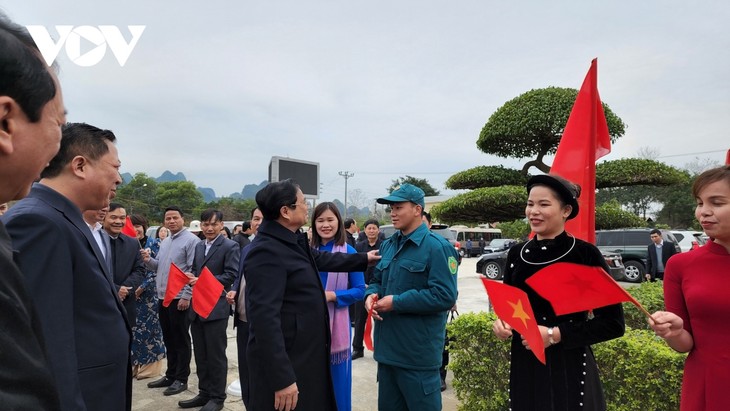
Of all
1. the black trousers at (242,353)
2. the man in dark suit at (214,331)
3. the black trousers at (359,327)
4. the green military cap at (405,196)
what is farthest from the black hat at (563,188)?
the black trousers at (359,327)

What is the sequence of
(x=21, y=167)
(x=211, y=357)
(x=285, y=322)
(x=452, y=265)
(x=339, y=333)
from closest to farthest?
(x=21, y=167) → (x=285, y=322) → (x=452, y=265) → (x=339, y=333) → (x=211, y=357)

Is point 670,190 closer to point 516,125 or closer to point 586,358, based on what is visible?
point 516,125

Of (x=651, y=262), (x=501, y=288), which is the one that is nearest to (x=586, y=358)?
(x=501, y=288)

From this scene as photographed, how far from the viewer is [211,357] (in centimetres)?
417

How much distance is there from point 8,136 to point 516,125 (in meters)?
7.74

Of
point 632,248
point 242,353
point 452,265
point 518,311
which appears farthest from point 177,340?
point 632,248

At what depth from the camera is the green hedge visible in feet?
8.72

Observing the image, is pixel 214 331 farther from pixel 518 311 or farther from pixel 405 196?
pixel 518 311

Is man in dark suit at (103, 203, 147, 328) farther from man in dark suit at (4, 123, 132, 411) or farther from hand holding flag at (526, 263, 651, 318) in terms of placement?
hand holding flag at (526, 263, 651, 318)

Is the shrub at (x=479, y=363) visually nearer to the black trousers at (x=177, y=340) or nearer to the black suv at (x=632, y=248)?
the black trousers at (x=177, y=340)

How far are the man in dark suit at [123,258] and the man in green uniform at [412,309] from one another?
128 inches

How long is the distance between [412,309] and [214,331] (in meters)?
2.47

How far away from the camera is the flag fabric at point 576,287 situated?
163 centimetres

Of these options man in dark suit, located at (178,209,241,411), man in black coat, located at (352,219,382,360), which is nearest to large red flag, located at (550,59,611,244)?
man in black coat, located at (352,219,382,360)
